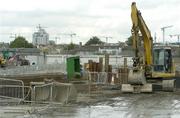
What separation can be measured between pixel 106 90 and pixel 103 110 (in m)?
13.3

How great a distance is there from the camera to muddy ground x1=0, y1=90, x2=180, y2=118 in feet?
63.0

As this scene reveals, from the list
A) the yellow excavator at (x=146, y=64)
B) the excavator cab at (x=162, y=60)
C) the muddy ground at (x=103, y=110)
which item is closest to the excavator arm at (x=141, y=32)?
the yellow excavator at (x=146, y=64)

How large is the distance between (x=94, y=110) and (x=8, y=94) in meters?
4.53

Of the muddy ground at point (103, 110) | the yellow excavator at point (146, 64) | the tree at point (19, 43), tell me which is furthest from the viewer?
the tree at point (19, 43)

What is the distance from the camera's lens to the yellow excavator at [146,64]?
3212cm

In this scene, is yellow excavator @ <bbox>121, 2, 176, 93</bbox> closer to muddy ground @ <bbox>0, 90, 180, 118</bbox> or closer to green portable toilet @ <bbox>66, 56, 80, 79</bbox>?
muddy ground @ <bbox>0, 90, 180, 118</bbox>

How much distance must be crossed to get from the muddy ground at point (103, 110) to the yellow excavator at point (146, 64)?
17.1ft

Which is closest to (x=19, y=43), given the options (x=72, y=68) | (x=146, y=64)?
(x=72, y=68)

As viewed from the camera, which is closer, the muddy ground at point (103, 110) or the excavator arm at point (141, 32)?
the muddy ground at point (103, 110)

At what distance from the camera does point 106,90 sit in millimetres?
34969

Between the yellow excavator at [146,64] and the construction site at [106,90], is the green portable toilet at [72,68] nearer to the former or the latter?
the construction site at [106,90]

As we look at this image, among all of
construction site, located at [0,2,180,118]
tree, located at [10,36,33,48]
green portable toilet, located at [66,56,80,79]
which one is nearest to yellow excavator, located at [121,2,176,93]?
construction site, located at [0,2,180,118]

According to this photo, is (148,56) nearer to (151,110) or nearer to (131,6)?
(131,6)

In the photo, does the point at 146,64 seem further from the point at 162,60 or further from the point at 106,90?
the point at 106,90
